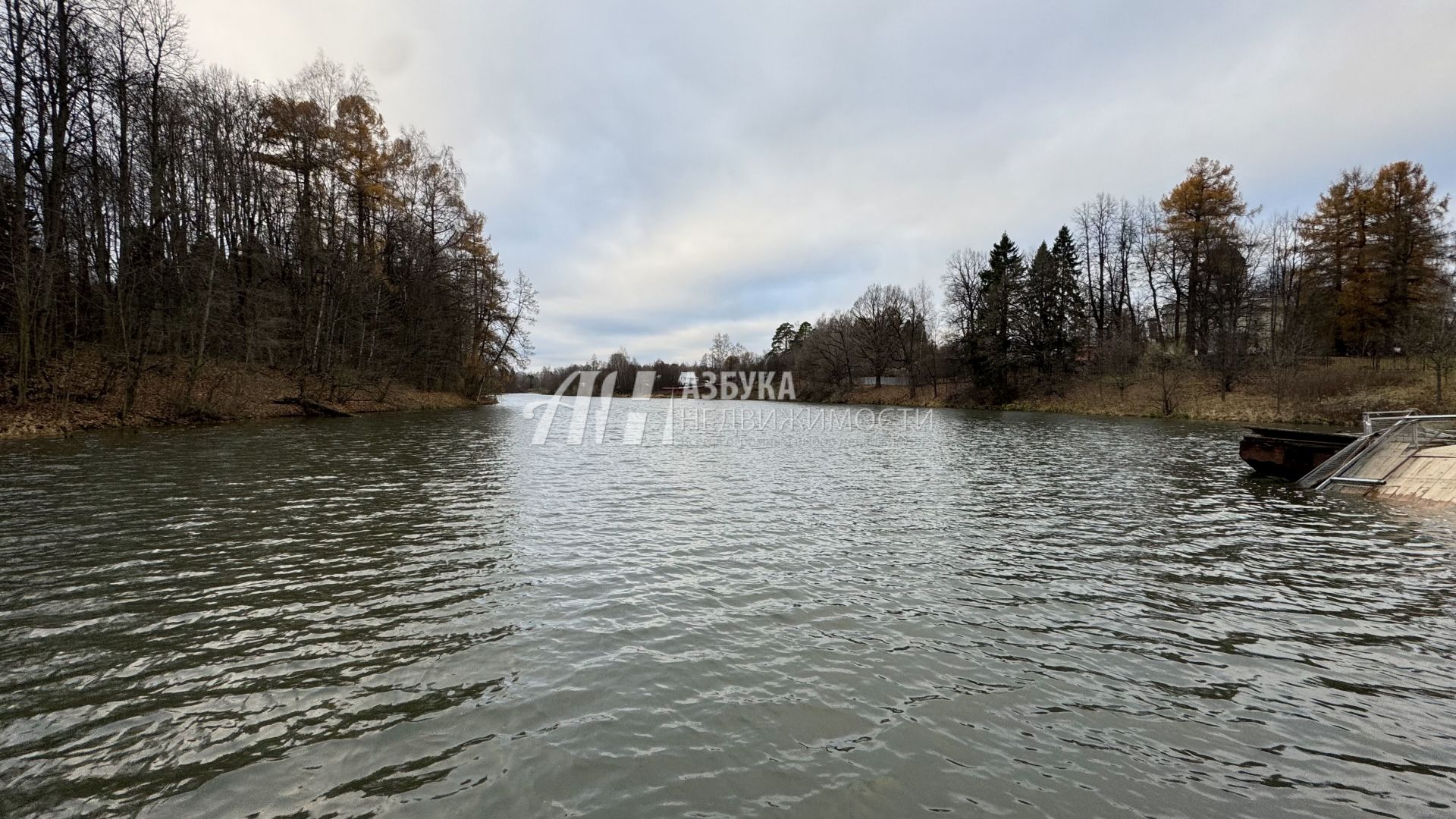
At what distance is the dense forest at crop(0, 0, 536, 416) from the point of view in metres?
19.9

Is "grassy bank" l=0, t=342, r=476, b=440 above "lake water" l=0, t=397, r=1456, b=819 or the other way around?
above

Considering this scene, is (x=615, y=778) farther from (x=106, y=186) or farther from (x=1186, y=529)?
(x=106, y=186)

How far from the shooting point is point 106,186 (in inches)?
898

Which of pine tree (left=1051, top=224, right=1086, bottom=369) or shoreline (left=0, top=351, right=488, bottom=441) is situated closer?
shoreline (left=0, top=351, right=488, bottom=441)

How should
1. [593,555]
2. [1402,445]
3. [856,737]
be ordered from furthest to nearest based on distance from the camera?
1. [1402,445]
2. [593,555]
3. [856,737]

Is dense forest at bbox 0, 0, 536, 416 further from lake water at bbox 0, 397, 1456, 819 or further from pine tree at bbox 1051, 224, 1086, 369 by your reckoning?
pine tree at bbox 1051, 224, 1086, 369

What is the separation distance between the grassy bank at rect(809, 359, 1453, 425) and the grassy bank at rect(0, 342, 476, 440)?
5173 cm

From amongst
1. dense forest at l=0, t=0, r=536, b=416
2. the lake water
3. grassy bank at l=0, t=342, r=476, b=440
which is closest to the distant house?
dense forest at l=0, t=0, r=536, b=416

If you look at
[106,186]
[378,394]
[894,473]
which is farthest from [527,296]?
[894,473]

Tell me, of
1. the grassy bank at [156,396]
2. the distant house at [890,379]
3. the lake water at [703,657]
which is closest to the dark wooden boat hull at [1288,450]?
the lake water at [703,657]

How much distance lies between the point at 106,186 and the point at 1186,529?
125 feet

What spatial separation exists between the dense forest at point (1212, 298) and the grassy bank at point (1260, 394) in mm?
632

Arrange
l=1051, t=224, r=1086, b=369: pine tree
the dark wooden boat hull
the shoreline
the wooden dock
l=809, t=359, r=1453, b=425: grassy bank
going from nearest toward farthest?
the wooden dock < the dark wooden boat hull < the shoreline < l=809, t=359, r=1453, b=425: grassy bank < l=1051, t=224, r=1086, b=369: pine tree

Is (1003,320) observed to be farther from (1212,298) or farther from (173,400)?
(173,400)
